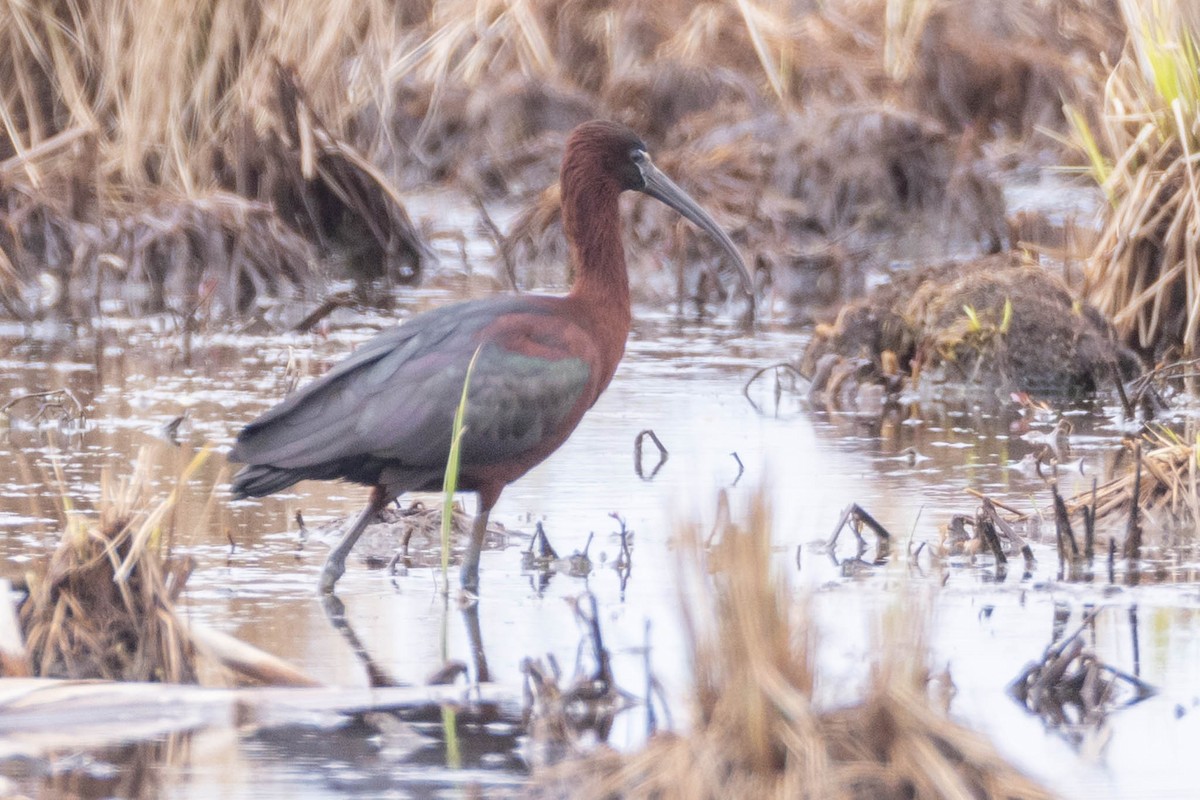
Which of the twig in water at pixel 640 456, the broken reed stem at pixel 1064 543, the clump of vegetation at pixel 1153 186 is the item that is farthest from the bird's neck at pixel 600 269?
the clump of vegetation at pixel 1153 186

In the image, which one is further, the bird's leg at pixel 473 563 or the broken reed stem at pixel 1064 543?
the bird's leg at pixel 473 563

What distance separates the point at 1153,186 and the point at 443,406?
4.29 metres

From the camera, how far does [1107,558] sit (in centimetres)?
614

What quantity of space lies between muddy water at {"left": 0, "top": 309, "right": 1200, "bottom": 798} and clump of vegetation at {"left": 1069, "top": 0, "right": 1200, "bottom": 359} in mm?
746

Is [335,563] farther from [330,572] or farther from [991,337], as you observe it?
[991,337]

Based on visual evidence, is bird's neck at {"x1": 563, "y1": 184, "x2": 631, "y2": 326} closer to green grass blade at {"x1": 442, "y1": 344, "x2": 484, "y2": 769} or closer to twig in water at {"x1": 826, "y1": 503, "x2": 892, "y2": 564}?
green grass blade at {"x1": 442, "y1": 344, "x2": 484, "y2": 769}

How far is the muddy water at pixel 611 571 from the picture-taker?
167 inches

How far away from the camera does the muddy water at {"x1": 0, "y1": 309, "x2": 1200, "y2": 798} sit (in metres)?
4.23

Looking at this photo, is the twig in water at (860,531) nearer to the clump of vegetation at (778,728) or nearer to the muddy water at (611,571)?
Result: the muddy water at (611,571)

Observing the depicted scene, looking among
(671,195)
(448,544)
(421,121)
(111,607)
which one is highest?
(421,121)

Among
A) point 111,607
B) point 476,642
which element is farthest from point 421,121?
point 111,607

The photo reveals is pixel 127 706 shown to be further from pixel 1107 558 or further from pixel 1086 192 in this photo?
pixel 1086 192

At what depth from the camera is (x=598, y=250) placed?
6.83m

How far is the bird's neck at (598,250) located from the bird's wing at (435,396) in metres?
0.30
